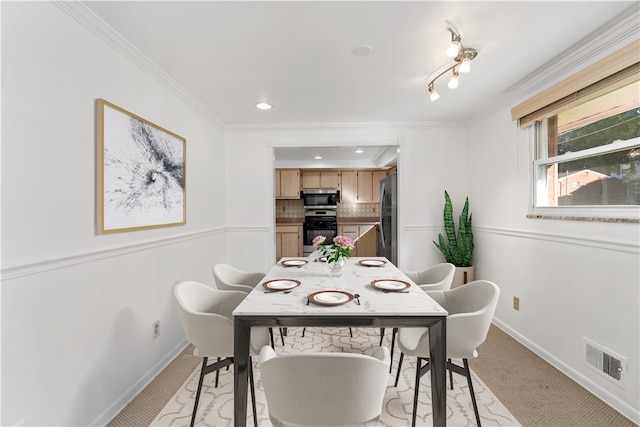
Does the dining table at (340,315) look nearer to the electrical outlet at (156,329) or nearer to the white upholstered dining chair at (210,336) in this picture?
the white upholstered dining chair at (210,336)

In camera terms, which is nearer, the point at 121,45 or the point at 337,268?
the point at 121,45

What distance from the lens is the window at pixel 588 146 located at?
179 cm

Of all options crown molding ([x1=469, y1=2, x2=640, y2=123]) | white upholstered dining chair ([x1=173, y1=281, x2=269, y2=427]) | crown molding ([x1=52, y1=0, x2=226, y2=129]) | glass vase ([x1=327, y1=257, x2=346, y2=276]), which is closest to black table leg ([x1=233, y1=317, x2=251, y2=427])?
white upholstered dining chair ([x1=173, y1=281, x2=269, y2=427])

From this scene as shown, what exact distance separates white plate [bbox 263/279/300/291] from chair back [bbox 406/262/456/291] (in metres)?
0.92

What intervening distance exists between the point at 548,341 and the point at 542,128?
1.74 metres

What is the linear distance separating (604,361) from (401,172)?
251 centimetres

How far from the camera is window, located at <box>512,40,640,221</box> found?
179cm

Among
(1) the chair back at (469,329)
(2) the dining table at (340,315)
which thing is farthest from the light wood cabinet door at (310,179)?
(1) the chair back at (469,329)

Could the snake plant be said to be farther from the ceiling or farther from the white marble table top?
the white marble table top

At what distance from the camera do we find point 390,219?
4.36m

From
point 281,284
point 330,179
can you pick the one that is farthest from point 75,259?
point 330,179

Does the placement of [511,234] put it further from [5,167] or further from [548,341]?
[5,167]

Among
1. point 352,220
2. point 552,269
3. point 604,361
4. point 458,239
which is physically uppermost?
point 352,220

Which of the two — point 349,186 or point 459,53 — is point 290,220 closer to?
point 349,186
